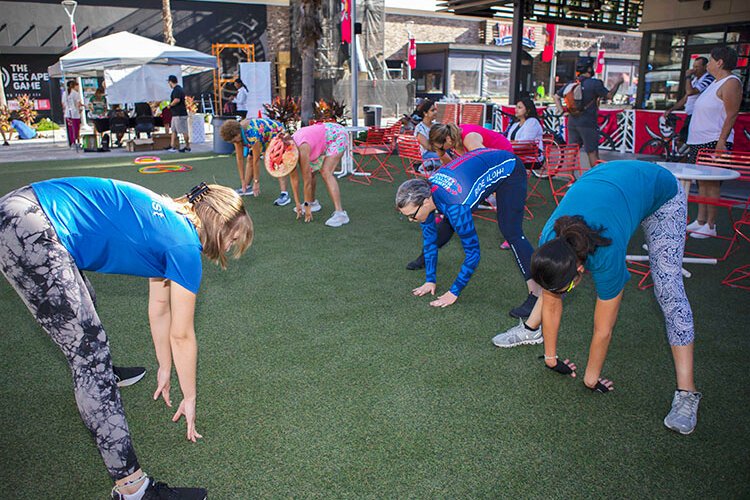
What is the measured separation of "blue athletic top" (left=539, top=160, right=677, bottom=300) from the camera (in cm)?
222

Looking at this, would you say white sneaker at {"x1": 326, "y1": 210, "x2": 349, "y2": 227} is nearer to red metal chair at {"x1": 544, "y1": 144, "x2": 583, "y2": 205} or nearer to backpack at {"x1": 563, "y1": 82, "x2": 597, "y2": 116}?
red metal chair at {"x1": 544, "y1": 144, "x2": 583, "y2": 205}

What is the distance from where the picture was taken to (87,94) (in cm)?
2059

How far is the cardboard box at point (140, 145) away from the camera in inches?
558

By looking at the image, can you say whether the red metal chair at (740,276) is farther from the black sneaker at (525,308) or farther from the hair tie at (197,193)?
the hair tie at (197,193)

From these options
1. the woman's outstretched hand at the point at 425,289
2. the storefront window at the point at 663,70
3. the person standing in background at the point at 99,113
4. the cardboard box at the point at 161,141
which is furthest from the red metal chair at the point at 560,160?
the person standing in background at the point at 99,113

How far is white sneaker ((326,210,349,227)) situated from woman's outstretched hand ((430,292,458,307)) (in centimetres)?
262

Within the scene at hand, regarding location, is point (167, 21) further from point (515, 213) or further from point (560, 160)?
point (515, 213)

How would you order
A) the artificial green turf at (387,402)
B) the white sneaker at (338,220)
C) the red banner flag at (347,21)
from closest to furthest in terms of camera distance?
1. the artificial green turf at (387,402)
2. the white sneaker at (338,220)
3. the red banner flag at (347,21)

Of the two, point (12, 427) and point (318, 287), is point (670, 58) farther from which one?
point (12, 427)

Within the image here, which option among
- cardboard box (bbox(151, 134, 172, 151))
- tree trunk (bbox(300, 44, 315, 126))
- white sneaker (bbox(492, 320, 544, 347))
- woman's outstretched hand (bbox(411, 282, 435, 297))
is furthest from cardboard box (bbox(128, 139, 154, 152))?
white sneaker (bbox(492, 320, 544, 347))

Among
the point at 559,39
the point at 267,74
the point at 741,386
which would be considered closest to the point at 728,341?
the point at 741,386

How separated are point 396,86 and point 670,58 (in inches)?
525

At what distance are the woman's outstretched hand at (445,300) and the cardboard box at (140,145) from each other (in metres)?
12.4

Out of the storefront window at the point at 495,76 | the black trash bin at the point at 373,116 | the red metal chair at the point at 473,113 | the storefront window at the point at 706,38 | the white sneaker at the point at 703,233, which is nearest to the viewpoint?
the white sneaker at the point at 703,233
